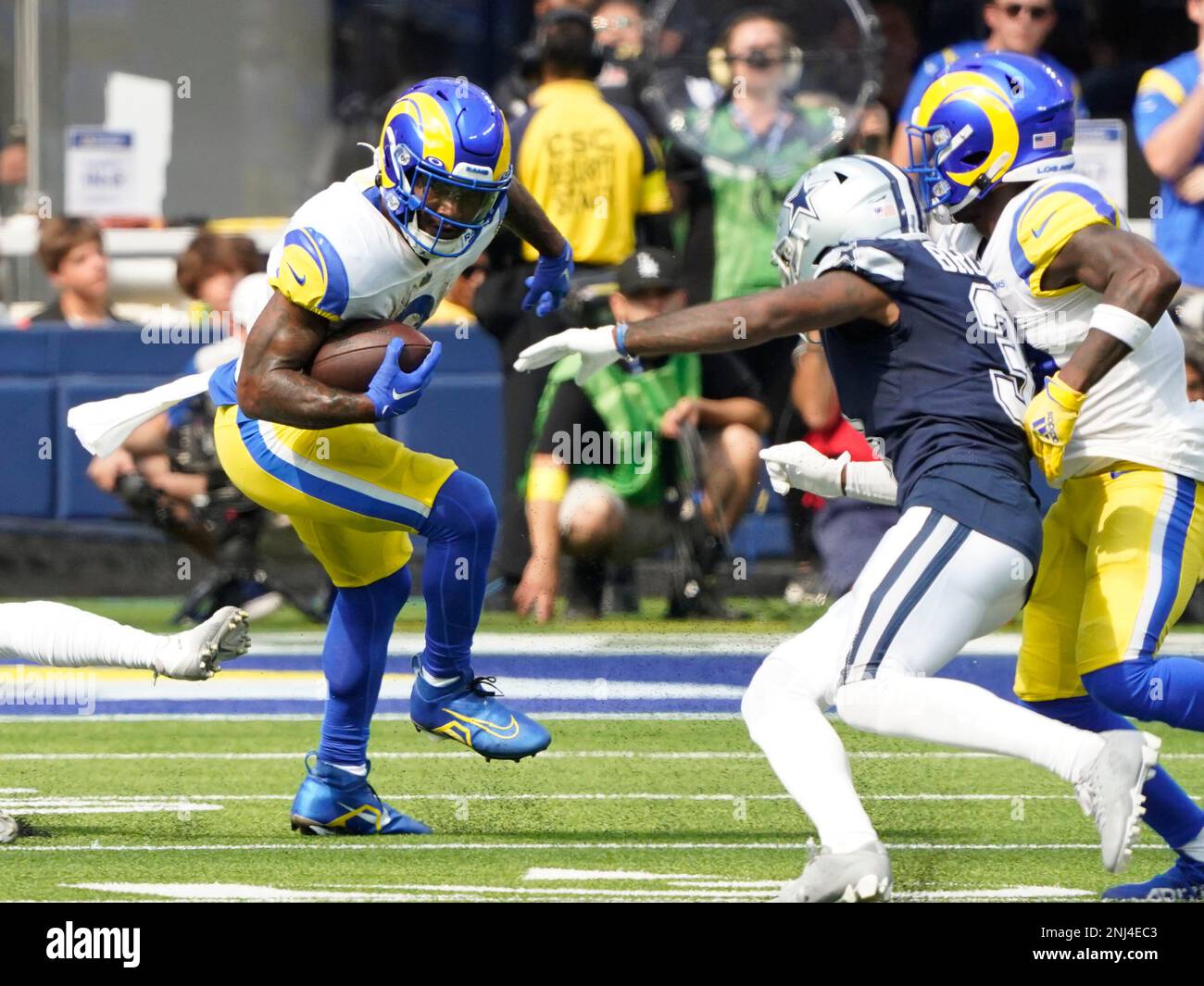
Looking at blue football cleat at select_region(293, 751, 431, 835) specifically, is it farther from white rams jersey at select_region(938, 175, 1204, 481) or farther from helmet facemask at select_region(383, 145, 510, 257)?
white rams jersey at select_region(938, 175, 1204, 481)

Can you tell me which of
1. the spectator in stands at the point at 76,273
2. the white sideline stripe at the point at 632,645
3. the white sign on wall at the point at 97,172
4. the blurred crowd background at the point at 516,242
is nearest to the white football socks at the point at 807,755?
the white sideline stripe at the point at 632,645

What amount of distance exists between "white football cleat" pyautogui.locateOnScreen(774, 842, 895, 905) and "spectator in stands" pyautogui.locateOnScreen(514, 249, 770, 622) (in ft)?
12.9

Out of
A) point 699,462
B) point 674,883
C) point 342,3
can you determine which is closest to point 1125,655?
point 674,883

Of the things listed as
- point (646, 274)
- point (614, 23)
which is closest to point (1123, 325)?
point (646, 274)

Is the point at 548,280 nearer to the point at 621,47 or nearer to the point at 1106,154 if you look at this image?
the point at 621,47

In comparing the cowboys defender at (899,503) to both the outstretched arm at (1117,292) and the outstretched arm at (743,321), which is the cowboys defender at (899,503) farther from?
the outstretched arm at (1117,292)

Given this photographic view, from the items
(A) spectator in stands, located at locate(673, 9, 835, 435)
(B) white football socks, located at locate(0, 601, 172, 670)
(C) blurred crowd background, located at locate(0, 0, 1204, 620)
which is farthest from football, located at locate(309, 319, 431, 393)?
(A) spectator in stands, located at locate(673, 9, 835, 435)

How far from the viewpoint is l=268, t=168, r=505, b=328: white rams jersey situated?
15.6ft

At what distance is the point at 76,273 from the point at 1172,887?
710cm

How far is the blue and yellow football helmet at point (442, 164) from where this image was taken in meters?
4.76

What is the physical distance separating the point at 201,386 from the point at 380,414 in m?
0.73

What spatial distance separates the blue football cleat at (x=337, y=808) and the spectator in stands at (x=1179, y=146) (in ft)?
15.4

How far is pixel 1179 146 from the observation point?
841cm
